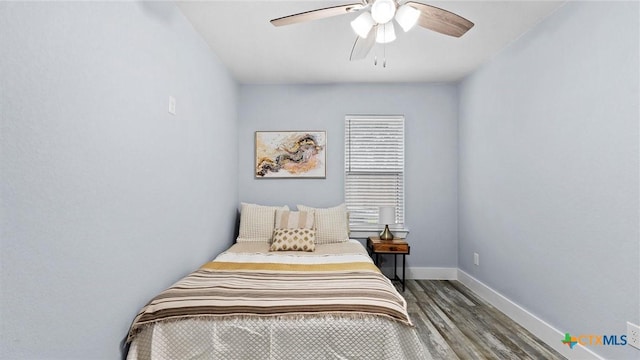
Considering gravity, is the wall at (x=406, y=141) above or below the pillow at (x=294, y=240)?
above

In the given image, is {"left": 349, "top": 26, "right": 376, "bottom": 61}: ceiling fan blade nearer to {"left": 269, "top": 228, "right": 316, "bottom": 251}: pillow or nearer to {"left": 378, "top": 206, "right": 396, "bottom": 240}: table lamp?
{"left": 269, "top": 228, "right": 316, "bottom": 251}: pillow

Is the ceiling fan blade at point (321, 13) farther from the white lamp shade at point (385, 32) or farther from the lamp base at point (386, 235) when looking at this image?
the lamp base at point (386, 235)

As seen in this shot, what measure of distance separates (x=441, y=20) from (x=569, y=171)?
4.50 feet

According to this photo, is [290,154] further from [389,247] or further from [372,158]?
[389,247]

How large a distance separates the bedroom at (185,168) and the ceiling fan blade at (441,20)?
89 centimetres

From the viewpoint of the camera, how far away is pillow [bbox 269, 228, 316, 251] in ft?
10.9

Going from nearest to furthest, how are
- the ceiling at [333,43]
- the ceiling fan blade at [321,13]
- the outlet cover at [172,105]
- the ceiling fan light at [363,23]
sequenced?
1. the ceiling fan blade at [321,13]
2. the ceiling fan light at [363,23]
3. the outlet cover at [172,105]
4. the ceiling at [333,43]

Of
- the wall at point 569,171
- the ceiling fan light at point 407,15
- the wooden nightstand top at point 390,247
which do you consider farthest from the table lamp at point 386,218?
the ceiling fan light at point 407,15

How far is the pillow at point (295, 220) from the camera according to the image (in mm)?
3625

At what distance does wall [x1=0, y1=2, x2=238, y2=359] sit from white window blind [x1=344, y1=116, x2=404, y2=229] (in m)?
2.20

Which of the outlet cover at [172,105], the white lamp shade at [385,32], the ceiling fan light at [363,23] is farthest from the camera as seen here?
the outlet cover at [172,105]

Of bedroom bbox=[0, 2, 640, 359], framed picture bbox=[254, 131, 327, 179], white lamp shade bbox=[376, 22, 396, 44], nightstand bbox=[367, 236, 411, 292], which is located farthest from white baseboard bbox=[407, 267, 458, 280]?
white lamp shade bbox=[376, 22, 396, 44]

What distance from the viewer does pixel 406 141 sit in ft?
13.9

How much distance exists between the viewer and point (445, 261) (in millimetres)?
4211
